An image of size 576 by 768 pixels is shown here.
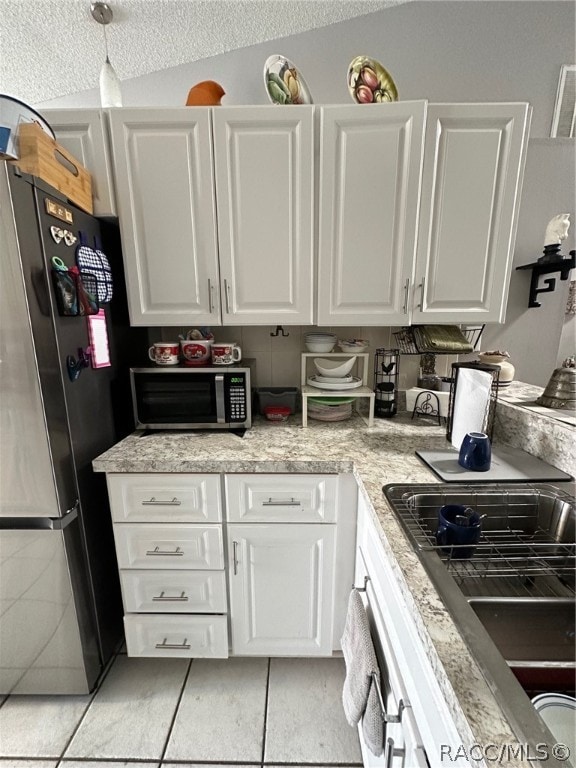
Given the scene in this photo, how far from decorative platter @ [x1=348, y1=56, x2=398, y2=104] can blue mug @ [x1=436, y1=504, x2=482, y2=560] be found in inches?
56.9

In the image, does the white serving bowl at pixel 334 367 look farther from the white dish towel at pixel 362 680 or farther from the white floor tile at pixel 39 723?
the white floor tile at pixel 39 723

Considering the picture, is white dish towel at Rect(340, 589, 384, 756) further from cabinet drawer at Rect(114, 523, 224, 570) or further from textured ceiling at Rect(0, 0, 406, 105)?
textured ceiling at Rect(0, 0, 406, 105)

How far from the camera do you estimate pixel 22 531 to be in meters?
1.02

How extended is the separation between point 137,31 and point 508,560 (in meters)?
2.26

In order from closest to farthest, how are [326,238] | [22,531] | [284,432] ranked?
1. [22,531]
2. [326,238]
3. [284,432]

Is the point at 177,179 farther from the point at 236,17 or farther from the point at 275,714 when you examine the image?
the point at 275,714

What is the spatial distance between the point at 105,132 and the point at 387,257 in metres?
1.20

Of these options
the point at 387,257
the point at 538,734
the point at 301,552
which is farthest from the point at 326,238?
the point at 538,734

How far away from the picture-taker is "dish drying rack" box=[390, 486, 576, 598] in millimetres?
694

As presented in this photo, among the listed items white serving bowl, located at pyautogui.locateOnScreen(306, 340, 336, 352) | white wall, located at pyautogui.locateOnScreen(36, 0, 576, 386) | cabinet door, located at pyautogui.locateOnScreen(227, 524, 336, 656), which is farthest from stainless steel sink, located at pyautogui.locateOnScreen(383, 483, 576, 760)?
white wall, located at pyautogui.locateOnScreen(36, 0, 576, 386)

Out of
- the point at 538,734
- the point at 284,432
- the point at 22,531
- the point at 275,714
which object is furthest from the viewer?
the point at 284,432

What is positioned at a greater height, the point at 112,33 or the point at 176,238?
the point at 112,33

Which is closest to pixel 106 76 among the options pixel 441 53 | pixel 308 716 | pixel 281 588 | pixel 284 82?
pixel 284 82

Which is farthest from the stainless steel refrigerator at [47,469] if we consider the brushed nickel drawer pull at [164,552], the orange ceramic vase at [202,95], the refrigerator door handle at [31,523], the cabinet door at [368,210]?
the cabinet door at [368,210]
